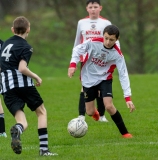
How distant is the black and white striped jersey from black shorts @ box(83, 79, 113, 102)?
1.73 meters

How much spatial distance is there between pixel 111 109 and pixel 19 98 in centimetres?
176

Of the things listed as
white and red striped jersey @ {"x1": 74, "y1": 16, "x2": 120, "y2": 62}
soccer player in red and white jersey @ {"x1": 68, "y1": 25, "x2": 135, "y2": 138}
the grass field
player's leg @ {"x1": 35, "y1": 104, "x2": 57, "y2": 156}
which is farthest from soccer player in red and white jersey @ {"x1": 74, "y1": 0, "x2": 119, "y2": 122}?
player's leg @ {"x1": 35, "y1": 104, "x2": 57, "y2": 156}

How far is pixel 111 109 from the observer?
8.57 m

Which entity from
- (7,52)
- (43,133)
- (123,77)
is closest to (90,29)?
(123,77)

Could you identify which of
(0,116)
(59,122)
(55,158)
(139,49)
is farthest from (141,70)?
(55,158)

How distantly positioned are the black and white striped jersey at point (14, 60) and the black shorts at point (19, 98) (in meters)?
0.06

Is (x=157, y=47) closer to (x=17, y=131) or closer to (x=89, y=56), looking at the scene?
(x=89, y=56)

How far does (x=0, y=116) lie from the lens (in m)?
9.18

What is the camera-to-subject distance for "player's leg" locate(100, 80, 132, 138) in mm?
8586

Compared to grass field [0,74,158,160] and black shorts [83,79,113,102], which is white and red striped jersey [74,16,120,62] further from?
black shorts [83,79,113,102]

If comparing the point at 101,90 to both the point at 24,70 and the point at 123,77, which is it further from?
the point at 24,70

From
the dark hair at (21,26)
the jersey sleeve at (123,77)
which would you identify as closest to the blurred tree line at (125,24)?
the jersey sleeve at (123,77)

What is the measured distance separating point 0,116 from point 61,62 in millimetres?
20514

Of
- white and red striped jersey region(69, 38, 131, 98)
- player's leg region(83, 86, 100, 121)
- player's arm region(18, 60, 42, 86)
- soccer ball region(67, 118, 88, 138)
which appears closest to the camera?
player's arm region(18, 60, 42, 86)
